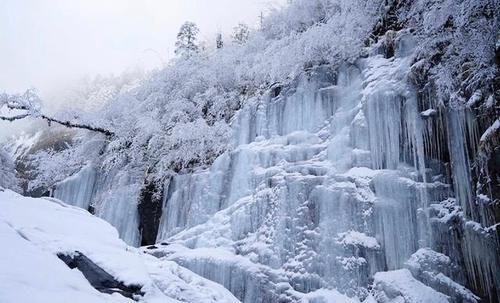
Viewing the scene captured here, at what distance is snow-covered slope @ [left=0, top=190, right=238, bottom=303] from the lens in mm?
4023

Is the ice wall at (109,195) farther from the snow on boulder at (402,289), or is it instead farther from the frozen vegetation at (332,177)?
the snow on boulder at (402,289)

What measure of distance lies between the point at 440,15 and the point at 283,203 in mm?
4891

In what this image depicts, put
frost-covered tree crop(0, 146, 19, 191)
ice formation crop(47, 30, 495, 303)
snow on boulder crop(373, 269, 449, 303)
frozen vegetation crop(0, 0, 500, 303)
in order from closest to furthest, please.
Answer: frozen vegetation crop(0, 0, 500, 303) < snow on boulder crop(373, 269, 449, 303) < ice formation crop(47, 30, 495, 303) < frost-covered tree crop(0, 146, 19, 191)

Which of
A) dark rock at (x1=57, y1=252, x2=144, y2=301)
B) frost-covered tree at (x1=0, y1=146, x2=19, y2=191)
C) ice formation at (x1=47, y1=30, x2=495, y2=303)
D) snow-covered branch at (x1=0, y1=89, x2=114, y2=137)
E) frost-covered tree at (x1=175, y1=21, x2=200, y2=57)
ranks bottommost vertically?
dark rock at (x1=57, y1=252, x2=144, y2=301)

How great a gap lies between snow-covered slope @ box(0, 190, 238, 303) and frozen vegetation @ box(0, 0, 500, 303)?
0.05 m

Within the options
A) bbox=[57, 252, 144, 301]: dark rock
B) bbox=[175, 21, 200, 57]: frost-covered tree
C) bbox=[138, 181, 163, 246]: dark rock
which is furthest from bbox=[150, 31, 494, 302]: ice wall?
bbox=[175, 21, 200, 57]: frost-covered tree

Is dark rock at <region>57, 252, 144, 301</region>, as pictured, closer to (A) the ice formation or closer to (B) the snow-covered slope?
(B) the snow-covered slope

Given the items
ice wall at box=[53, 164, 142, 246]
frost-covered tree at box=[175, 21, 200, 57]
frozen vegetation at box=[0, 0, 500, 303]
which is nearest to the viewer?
frozen vegetation at box=[0, 0, 500, 303]

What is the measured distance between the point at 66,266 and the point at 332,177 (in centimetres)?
565

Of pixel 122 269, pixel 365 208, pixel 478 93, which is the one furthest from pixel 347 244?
pixel 122 269

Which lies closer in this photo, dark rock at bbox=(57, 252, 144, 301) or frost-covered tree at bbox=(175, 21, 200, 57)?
dark rock at bbox=(57, 252, 144, 301)

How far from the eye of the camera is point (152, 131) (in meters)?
13.4

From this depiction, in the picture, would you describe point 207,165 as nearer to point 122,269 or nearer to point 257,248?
point 257,248

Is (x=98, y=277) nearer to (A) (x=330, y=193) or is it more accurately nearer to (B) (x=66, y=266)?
(B) (x=66, y=266)
